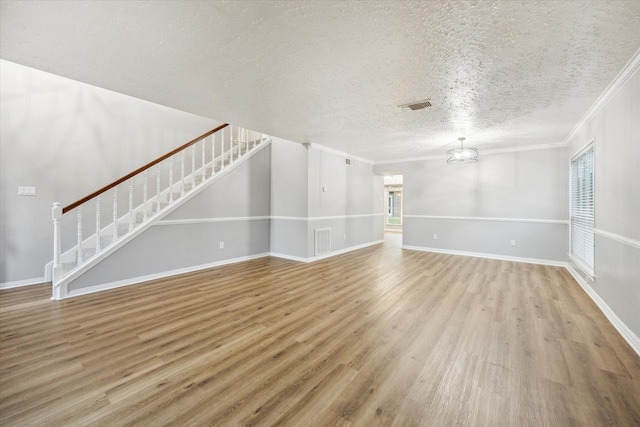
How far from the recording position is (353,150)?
239 inches

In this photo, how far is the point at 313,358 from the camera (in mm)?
2033

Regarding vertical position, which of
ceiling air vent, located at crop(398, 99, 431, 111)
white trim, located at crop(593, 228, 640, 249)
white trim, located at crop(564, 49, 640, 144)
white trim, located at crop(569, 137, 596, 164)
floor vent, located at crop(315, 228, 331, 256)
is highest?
ceiling air vent, located at crop(398, 99, 431, 111)

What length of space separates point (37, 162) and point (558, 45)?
629cm

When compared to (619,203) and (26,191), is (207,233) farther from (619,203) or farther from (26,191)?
(619,203)

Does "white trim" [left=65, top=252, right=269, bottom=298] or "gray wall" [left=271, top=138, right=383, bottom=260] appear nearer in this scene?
"white trim" [left=65, top=252, right=269, bottom=298]

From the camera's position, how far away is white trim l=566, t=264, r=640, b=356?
2.20 meters

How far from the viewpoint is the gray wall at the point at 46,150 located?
3.66 meters

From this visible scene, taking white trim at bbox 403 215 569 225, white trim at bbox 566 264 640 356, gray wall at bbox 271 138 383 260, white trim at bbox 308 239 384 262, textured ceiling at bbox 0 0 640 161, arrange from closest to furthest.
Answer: textured ceiling at bbox 0 0 640 161 → white trim at bbox 566 264 640 356 → white trim at bbox 403 215 569 225 → gray wall at bbox 271 138 383 260 → white trim at bbox 308 239 384 262

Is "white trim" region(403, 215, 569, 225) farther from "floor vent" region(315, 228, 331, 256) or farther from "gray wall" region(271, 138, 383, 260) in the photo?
"floor vent" region(315, 228, 331, 256)

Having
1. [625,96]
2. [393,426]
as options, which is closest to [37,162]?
[393,426]

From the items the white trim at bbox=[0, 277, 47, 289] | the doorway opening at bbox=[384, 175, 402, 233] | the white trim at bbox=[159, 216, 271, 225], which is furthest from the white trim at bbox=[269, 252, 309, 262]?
the doorway opening at bbox=[384, 175, 402, 233]

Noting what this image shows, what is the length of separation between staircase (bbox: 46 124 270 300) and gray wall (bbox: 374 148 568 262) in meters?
4.23

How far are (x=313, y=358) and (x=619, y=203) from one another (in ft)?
10.7

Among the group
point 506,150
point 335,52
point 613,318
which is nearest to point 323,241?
point 335,52
